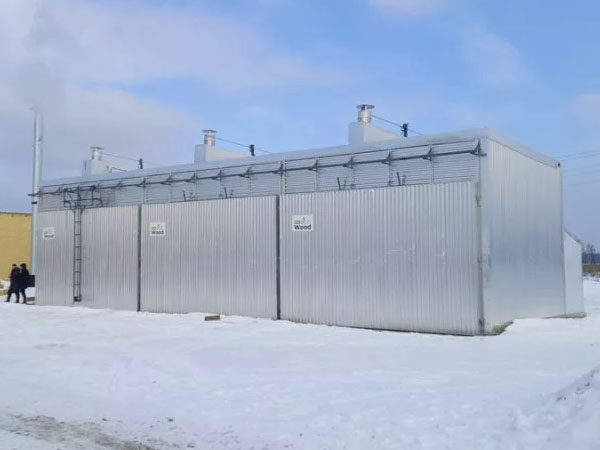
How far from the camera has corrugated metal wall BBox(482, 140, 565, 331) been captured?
17.1 m

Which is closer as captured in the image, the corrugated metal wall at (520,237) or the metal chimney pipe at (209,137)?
the corrugated metal wall at (520,237)

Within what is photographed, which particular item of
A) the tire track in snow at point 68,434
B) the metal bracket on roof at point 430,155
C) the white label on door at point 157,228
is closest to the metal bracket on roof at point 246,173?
the white label on door at point 157,228

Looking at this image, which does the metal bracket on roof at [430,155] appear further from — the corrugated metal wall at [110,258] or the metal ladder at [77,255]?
the metal ladder at [77,255]

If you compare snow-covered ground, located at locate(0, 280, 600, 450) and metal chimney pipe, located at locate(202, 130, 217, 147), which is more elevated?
metal chimney pipe, located at locate(202, 130, 217, 147)

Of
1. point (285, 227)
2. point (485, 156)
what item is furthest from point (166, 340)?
point (485, 156)

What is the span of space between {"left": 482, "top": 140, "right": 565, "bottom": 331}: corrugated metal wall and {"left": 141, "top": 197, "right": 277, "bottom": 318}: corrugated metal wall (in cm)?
701

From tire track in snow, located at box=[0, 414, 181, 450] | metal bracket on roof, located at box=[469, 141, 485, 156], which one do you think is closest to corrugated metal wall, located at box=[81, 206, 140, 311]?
metal bracket on roof, located at box=[469, 141, 485, 156]

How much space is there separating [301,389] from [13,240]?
39117 millimetres

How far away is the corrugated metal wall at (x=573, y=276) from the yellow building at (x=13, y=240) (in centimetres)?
3543

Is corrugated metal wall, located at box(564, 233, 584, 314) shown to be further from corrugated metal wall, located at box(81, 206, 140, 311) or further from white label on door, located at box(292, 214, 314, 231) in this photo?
corrugated metal wall, located at box(81, 206, 140, 311)

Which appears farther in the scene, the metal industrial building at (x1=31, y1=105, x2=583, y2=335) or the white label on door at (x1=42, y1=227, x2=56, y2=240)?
the white label on door at (x1=42, y1=227, x2=56, y2=240)

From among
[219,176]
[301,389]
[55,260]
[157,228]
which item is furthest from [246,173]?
[301,389]

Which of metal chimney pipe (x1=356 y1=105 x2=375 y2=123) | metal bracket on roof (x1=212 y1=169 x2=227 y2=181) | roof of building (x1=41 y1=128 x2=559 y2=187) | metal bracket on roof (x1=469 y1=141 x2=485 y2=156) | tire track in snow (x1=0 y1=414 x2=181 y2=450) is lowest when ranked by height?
tire track in snow (x1=0 y1=414 x2=181 y2=450)

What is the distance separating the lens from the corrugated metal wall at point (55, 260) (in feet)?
90.5
